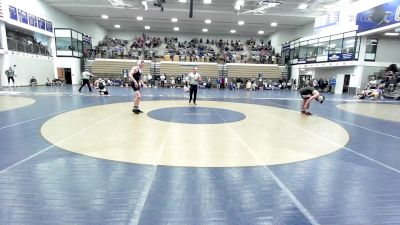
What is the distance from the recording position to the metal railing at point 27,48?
21.0 metres

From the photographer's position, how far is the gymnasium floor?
7.85ft

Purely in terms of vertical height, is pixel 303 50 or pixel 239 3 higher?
pixel 239 3

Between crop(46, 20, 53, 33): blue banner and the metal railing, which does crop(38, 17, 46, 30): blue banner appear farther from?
the metal railing

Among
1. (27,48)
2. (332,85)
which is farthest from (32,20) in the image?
(332,85)

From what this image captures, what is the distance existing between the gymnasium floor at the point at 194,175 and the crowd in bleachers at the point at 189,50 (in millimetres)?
26023

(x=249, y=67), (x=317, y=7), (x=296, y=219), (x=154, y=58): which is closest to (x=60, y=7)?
(x=154, y=58)

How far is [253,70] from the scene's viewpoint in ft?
100

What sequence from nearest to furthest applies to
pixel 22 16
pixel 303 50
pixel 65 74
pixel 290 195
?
pixel 290 195
pixel 22 16
pixel 65 74
pixel 303 50

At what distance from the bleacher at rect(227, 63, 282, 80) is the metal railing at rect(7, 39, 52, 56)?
20.7 meters

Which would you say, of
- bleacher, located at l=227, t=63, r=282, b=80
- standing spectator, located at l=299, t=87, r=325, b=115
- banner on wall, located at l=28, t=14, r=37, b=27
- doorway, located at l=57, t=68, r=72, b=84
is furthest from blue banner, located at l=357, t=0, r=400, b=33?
doorway, located at l=57, t=68, r=72, b=84

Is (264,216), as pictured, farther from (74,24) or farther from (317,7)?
(74,24)

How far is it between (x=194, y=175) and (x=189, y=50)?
31.8m

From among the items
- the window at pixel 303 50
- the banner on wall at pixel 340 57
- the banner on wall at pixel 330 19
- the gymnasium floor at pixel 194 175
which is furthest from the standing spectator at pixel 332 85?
the gymnasium floor at pixel 194 175

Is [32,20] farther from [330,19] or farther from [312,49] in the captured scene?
[312,49]
